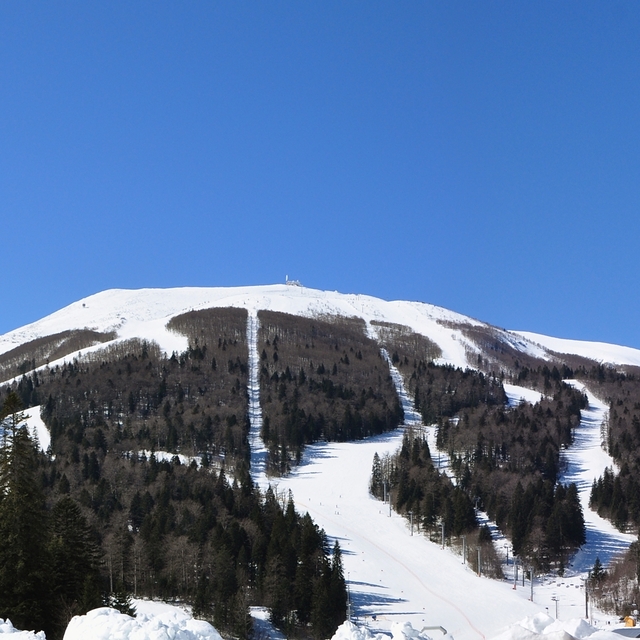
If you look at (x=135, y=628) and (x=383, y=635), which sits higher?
(x=135, y=628)

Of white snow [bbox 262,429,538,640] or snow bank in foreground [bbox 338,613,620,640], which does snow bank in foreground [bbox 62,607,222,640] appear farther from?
white snow [bbox 262,429,538,640]

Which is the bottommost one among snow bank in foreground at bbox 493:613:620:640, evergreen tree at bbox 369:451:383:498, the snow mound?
evergreen tree at bbox 369:451:383:498

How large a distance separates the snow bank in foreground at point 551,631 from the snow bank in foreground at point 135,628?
4.97 m

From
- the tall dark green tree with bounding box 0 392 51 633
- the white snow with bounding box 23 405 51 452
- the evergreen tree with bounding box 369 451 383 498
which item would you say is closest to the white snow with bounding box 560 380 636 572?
the evergreen tree with bounding box 369 451 383 498

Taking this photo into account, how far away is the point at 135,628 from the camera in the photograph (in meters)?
12.4

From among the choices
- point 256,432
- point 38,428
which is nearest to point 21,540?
point 38,428

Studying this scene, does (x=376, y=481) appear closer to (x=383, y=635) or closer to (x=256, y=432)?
(x=256, y=432)

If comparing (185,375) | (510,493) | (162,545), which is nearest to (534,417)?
(510,493)

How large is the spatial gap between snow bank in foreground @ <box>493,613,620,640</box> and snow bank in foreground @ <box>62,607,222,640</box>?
4973mm

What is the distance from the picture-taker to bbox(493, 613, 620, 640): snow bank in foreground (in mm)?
9984

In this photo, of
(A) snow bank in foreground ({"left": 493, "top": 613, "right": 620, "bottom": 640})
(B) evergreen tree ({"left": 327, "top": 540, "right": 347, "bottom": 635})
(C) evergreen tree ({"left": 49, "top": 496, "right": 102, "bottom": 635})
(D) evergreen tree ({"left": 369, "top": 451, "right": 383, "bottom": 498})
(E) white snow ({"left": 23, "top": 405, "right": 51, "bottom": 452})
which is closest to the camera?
(A) snow bank in foreground ({"left": 493, "top": 613, "right": 620, "bottom": 640})

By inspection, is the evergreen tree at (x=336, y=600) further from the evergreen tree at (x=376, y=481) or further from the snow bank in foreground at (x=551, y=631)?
the snow bank in foreground at (x=551, y=631)

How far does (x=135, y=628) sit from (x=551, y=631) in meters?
6.23

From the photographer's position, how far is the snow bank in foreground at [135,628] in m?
12.3
